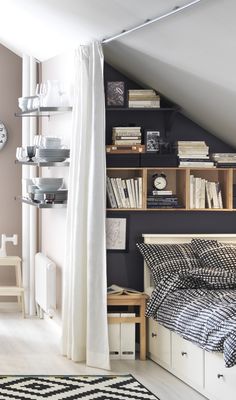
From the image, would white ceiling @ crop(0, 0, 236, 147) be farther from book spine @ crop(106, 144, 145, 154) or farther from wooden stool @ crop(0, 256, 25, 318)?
wooden stool @ crop(0, 256, 25, 318)

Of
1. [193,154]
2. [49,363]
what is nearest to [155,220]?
[193,154]

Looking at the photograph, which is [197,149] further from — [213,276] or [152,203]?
[213,276]

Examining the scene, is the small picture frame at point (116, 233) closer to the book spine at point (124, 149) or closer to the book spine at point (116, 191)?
the book spine at point (116, 191)

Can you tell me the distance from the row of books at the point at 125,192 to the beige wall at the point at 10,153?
86.8 inches

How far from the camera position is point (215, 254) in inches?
225

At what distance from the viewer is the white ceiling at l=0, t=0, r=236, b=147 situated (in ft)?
14.8

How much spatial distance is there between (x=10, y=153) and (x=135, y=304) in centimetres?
266

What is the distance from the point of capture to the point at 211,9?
424cm

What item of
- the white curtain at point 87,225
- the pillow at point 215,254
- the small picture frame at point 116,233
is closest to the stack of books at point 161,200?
the small picture frame at point 116,233

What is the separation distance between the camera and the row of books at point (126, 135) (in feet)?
19.5

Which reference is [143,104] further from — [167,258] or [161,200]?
[167,258]

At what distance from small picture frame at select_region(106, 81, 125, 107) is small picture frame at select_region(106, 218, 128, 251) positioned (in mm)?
776

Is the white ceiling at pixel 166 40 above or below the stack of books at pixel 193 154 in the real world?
above

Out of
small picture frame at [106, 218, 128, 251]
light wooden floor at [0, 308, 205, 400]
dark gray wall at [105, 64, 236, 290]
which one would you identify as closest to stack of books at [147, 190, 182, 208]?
dark gray wall at [105, 64, 236, 290]
